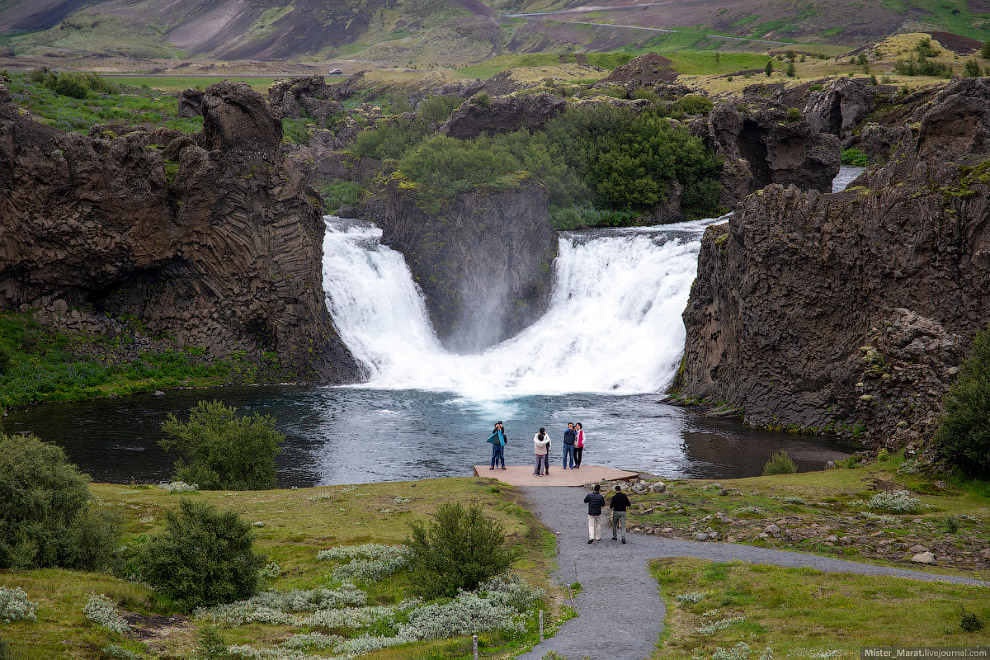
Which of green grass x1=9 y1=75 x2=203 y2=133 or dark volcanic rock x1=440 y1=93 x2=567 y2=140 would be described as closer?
green grass x1=9 y1=75 x2=203 y2=133

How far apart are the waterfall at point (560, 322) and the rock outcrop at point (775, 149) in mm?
20840

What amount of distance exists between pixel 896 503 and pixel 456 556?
50.3 ft

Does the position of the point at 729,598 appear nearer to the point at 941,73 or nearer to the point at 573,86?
the point at 573,86

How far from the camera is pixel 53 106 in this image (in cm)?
8088

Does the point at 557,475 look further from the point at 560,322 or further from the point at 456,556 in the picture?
the point at 560,322

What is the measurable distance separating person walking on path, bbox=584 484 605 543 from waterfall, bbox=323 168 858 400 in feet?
100

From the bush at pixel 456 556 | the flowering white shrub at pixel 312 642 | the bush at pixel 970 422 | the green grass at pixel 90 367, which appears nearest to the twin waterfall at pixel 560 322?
the green grass at pixel 90 367

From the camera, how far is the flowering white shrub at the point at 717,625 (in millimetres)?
16594

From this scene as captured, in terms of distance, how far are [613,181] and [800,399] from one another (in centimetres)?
4096

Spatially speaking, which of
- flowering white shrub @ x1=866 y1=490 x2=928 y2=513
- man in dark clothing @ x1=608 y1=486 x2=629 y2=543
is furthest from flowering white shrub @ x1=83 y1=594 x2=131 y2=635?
flowering white shrub @ x1=866 y1=490 x2=928 y2=513

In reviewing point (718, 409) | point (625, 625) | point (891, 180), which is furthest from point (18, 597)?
point (891, 180)

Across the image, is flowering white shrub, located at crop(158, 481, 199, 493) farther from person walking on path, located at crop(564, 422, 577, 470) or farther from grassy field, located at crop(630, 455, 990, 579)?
grassy field, located at crop(630, 455, 990, 579)

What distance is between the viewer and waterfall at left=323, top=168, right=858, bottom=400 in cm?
5844

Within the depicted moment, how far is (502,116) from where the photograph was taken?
291 ft
